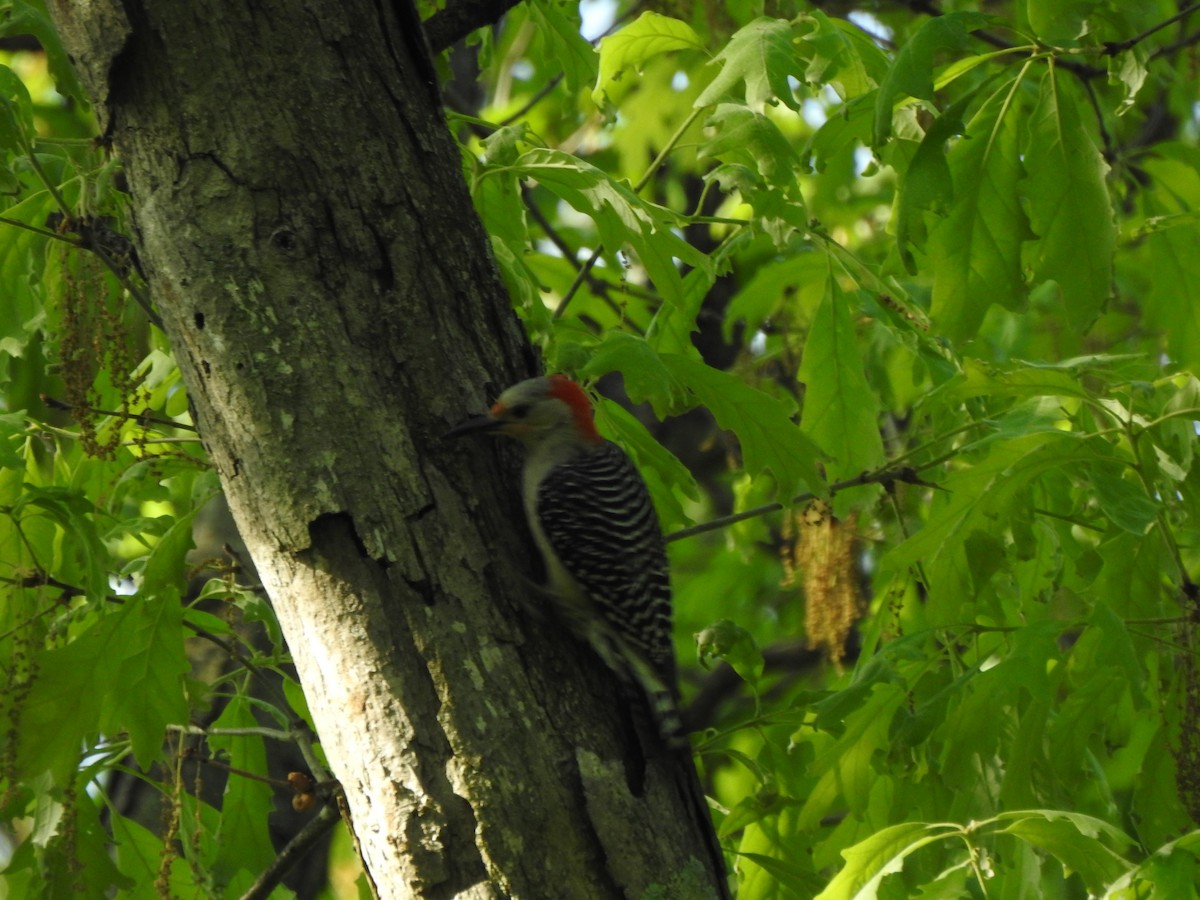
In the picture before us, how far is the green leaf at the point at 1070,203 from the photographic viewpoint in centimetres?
310

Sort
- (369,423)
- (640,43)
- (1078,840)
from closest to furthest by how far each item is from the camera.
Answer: (1078,840) < (369,423) < (640,43)

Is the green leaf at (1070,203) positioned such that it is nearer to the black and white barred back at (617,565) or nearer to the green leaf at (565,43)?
the black and white barred back at (617,565)

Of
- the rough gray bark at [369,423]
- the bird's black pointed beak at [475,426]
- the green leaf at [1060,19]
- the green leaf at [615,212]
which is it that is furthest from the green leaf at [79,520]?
the green leaf at [1060,19]

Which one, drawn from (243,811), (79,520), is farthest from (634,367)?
(243,811)

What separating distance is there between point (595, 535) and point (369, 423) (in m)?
1.03

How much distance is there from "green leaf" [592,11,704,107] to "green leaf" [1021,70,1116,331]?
1241 millimetres

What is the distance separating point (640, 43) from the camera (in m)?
3.99

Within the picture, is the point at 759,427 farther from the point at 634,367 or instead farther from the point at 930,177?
the point at 930,177

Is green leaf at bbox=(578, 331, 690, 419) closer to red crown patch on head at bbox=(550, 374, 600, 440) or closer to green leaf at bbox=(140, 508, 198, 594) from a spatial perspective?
red crown patch on head at bbox=(550, 374, 600, 440)

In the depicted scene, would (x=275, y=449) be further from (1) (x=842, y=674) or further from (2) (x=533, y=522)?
(1) (x=842, y=674)

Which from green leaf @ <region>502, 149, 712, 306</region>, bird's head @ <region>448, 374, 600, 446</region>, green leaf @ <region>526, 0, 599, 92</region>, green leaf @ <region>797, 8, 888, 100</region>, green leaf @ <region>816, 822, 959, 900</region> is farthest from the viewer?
green leaf @ <region>526, 0, 599, 92</region>

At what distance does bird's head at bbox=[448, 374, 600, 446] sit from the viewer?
297cm

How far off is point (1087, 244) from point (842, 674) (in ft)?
5.15

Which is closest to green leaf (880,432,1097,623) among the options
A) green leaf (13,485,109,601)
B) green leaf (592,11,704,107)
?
green leaf (592,11,704,107)
